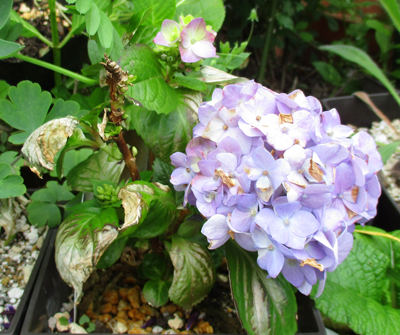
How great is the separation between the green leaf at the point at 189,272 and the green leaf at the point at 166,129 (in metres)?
0.17

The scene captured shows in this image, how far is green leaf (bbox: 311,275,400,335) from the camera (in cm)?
63

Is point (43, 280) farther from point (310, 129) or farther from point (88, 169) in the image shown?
point (310, 129)

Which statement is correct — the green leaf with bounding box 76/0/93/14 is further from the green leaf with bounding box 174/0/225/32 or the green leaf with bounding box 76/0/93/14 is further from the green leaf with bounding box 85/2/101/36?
the green leaf with bounding box 174/0/225/32

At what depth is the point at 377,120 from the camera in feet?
4.50

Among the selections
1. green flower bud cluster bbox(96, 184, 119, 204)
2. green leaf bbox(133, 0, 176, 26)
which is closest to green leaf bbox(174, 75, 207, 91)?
green leaf bbox(133, 0, 176, 26)

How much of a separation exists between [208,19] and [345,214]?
0.47m

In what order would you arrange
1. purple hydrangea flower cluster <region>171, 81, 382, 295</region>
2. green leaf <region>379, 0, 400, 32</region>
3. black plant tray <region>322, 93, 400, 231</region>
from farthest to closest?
black plant tray <region>322, 93, 400, 231</region> → green leaf <region>379, 0, 400, 32</region> → purple hydrangea flower cluster <region>171, 81, 382, 295</region>

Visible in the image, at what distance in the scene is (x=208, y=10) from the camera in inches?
28.5

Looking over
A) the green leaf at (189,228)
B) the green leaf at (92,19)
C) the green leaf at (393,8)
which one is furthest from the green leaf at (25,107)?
the green leaf at (393,8)

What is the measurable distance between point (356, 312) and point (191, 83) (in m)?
0.52

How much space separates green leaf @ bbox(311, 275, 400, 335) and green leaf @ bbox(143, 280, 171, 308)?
286 millimetres

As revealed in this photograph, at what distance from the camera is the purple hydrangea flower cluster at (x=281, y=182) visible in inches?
17.8

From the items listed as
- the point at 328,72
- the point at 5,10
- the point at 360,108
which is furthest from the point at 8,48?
the point at 328,72

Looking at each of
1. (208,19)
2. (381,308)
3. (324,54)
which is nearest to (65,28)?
(208,19)
